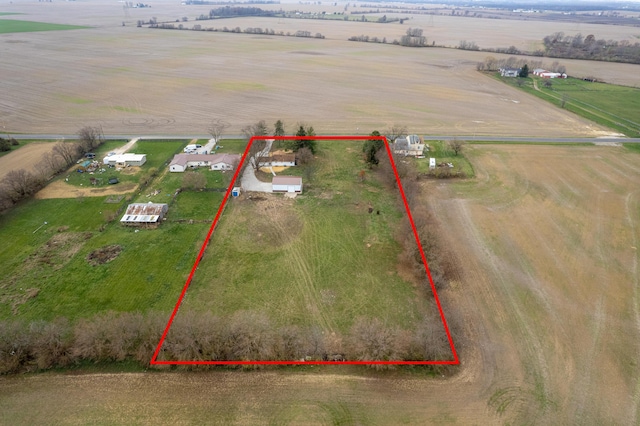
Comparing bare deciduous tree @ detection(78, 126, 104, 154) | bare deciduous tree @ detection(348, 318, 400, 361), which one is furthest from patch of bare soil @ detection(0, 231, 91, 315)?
bare deciduous tree @ detection(348, 318, 400, 361)

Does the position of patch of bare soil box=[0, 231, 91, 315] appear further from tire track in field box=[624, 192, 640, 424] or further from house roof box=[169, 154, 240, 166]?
tire track in field box=[624, 192, 640, 424]

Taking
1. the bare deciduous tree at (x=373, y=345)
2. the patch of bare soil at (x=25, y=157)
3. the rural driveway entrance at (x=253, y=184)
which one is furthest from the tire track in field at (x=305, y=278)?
the patch of bare soil at (x=25, y=157)

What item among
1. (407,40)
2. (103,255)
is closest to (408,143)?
(103,255)

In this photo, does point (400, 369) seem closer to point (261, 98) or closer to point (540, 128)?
point (540, 128)

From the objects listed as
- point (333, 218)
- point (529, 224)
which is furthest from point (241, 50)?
point (529, 224)

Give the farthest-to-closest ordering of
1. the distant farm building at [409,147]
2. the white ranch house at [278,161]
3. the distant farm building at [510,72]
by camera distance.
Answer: the distant farm building at [510,72], the distant farm building at [409,147], the white ranch house at [278,161]

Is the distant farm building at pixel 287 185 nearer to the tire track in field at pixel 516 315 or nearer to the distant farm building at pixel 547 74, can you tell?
the tire track in field at pixel 516 315

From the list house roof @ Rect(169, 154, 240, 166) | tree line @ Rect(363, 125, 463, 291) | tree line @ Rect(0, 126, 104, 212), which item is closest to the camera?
tree line @ Rect(363, 125, 463, 291)
